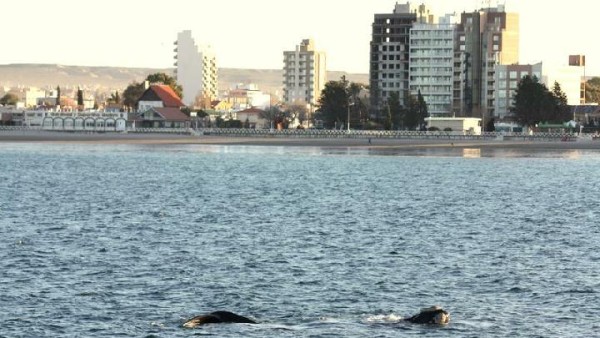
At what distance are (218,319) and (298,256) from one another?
Result: 13.7 meters

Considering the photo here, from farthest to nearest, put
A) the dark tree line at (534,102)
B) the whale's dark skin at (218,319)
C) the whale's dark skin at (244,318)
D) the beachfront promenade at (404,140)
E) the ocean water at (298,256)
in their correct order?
the dark tree line at (534,102) → the beachfront promenade at (404,140) → the ocean water at (298,256) → the whale's dark skin at (244,318) → the whale's dark skin at (218,319)

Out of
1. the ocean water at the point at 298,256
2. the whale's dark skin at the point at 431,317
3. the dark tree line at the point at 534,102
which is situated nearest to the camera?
the whale's dark skin at the point at 431,317

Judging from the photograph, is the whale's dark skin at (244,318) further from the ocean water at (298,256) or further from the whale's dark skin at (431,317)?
the ocean water at (298,256)

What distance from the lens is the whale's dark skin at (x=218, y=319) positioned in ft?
110

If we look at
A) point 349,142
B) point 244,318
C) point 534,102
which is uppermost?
point 534,102

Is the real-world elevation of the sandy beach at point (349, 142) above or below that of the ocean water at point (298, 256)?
above

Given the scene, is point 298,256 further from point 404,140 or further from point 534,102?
point 534,102

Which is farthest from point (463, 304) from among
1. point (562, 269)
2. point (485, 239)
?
point (485, 239)

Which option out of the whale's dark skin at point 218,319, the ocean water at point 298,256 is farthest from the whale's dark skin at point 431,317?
the whale's dark skin at point 218,319

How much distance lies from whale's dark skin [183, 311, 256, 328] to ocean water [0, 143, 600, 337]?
509 mm

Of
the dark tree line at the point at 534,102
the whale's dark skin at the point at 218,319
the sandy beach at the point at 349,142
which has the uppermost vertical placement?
the dark tree line at the point at 534,102

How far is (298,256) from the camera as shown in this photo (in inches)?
1864

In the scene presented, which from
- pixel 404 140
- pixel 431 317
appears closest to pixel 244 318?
pixel 431 317

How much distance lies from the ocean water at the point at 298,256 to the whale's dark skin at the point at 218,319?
509 millimetres
